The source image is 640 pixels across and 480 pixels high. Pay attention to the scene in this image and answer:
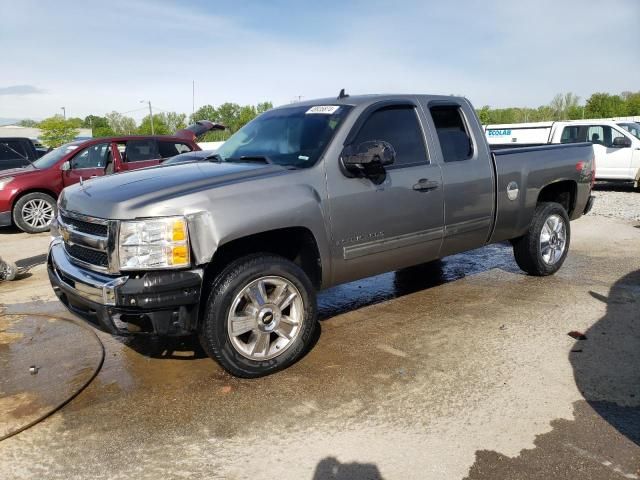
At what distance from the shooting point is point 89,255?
11.7 ft

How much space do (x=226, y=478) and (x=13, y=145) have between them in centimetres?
1225

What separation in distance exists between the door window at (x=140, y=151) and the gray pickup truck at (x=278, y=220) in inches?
248

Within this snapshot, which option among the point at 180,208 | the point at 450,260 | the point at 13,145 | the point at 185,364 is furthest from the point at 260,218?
the point at 13,145

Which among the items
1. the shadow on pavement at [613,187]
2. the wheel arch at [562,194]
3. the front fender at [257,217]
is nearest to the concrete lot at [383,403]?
the front fender at [257,217]

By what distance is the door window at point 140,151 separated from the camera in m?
10.6

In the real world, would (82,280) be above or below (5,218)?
above

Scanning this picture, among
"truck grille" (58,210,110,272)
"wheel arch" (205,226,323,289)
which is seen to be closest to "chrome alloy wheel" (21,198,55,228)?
"truck grille" (58,210,110,272)

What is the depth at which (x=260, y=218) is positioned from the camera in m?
3.52

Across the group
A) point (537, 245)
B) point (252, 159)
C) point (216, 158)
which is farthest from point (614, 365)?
point (216, 158)

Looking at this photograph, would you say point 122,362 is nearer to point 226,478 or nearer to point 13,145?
point 226,478

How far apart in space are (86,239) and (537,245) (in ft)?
14.8

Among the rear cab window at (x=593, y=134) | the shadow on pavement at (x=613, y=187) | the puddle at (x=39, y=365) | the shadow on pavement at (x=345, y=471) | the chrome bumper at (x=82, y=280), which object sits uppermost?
the rear cab window at (x=593, y=134)

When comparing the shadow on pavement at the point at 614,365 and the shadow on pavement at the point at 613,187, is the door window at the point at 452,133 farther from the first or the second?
the shadow on pavement at the point at 613,187

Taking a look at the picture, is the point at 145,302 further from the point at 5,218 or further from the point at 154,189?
the point at 5,218
